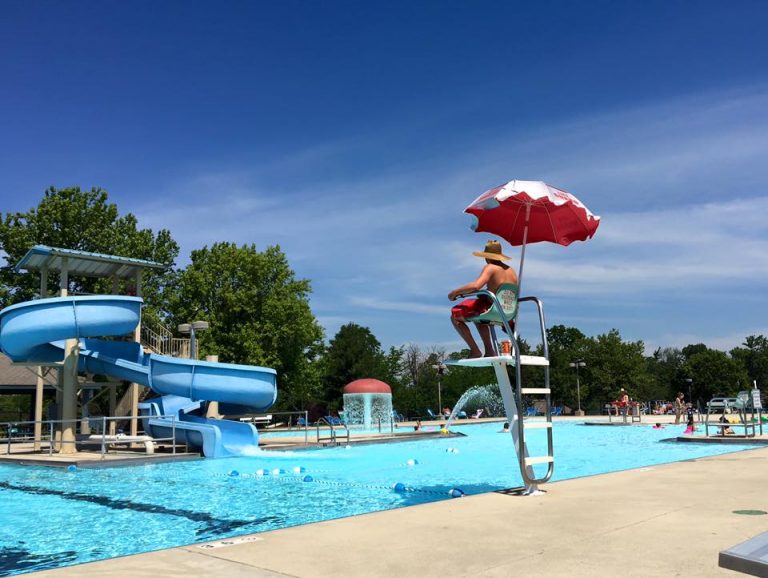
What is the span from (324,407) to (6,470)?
1702 inches

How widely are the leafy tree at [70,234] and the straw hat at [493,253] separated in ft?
103

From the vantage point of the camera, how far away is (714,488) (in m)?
8.67

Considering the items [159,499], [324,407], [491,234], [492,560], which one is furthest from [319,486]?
[324,407]

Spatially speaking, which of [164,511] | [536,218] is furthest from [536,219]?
[164,511]

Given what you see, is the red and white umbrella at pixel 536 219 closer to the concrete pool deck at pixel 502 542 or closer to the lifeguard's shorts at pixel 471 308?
the lifeguard's shorts at pixel 471 308

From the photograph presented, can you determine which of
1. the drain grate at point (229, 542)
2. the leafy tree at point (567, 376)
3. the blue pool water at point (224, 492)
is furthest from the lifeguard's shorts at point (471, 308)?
the leafy tree at point (567, 376)

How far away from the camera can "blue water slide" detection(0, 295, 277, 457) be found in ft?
61.5

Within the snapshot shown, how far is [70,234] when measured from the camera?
3681cm

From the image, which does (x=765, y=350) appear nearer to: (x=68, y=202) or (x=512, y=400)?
(x=68, y=202)

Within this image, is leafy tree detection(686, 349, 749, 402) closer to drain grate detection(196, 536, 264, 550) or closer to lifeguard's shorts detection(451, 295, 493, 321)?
lifeguard's shorts detection(451, 295, 493, 321)

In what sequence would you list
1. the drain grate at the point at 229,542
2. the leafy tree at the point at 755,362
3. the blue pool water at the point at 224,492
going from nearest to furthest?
the drain grate at the point at 229,542
the blue pool water at the point at 224,492
the leafy tree at the point at 755,362

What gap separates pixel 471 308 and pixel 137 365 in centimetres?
1529

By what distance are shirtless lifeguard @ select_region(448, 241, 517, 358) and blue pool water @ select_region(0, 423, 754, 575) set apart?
3.20 metres

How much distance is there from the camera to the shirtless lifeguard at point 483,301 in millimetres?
→ 8789
